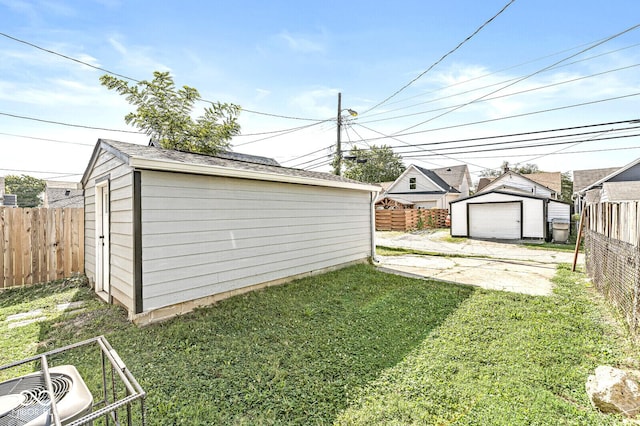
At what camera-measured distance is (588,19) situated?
271 inches

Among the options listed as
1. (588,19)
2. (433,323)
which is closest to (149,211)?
(433,323)

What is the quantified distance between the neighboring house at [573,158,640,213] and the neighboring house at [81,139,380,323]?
7257 mm

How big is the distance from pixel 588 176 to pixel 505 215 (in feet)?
33.9

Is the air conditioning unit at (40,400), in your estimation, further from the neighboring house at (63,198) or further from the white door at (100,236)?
the neighboring house at (63,198)

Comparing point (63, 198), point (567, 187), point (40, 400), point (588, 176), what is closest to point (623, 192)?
point (40, 400)

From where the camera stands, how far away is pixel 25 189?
1666 inches

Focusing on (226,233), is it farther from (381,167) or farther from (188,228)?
(381,167)

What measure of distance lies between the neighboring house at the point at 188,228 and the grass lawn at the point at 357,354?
1.26 feet

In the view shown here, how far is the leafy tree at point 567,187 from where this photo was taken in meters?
32.7

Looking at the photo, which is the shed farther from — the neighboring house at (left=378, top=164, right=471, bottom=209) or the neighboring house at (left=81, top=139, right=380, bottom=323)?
the neighboring house at (left=81, top=139, right=380, bottom=323)

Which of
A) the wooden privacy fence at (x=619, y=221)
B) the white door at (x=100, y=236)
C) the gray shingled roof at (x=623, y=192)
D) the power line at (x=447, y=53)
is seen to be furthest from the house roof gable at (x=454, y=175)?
the white door at (x=100, y=236)

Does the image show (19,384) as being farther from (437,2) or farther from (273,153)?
(273,153)

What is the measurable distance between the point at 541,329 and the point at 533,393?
59.9 inches

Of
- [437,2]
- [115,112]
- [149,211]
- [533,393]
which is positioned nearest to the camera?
[533,393]
